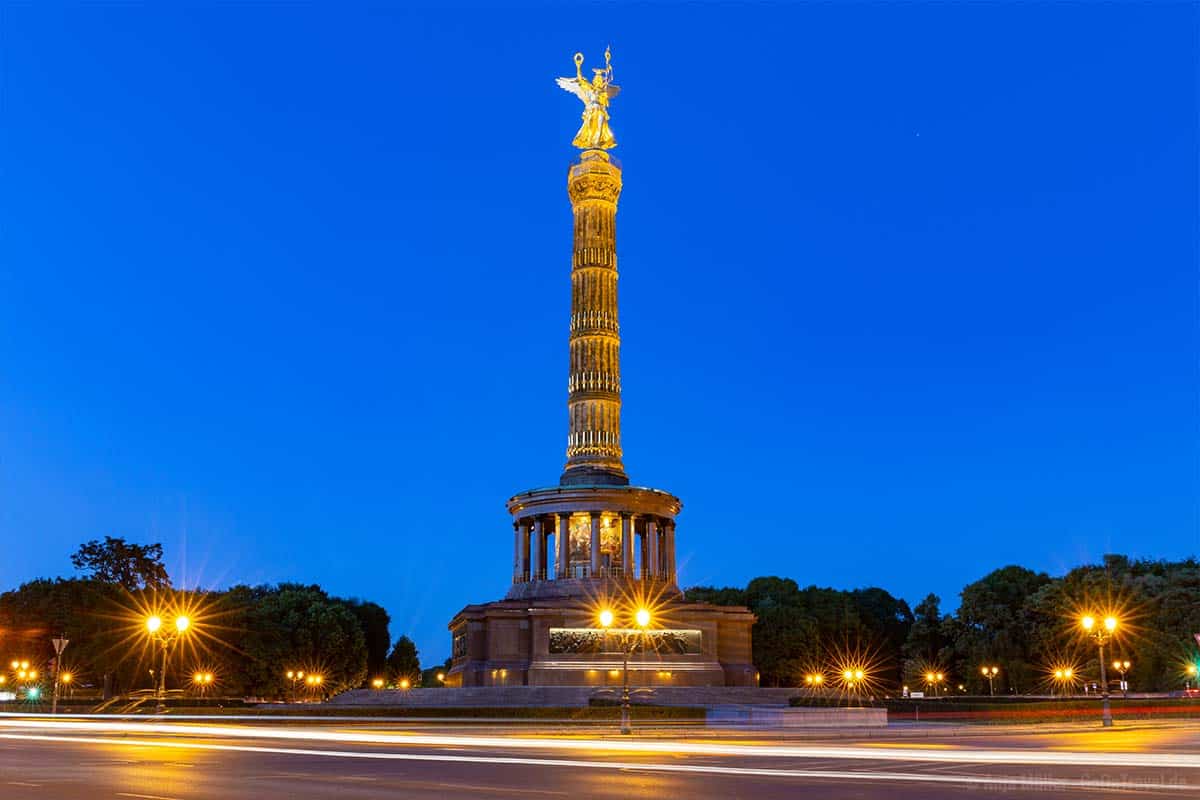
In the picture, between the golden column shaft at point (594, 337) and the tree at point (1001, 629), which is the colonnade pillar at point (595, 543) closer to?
the golden column shaft at point (594, 337)

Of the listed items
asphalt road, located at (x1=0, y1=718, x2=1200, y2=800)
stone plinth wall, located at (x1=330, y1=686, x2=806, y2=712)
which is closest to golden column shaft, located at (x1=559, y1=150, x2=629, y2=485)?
stone plinth wall, located at (x1=330, y1=686, x2=806, y2=712)

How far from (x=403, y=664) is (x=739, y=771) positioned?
360 feet

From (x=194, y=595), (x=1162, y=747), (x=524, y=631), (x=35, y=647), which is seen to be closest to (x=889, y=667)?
(x=524, y=631)

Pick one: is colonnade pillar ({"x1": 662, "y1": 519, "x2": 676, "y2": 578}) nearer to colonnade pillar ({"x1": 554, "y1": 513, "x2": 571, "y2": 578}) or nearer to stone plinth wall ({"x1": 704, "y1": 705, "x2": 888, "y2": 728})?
colonnade pillar ({"x1": 554, "y1": 513, "x2": 571, "y2": 578})

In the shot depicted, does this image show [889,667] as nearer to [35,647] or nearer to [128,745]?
[35,647]

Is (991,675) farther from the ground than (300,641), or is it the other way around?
(300,641)

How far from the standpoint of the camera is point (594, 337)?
234 ft

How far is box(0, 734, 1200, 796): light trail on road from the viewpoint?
620 inches

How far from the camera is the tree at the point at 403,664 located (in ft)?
396

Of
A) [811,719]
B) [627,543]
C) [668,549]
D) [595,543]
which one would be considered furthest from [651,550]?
[811,719]

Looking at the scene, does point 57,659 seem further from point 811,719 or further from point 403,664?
point 403,664

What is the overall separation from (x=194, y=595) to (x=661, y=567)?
31.9m

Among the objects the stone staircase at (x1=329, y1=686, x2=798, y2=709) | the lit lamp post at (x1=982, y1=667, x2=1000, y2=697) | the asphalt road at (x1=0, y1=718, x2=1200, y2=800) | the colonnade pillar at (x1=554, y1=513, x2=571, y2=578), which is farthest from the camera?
the lit lamp post at (x1=982, y1=667, x2=1000, y2=697)

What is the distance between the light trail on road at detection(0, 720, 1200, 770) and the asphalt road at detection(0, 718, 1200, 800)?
5 centimetres
